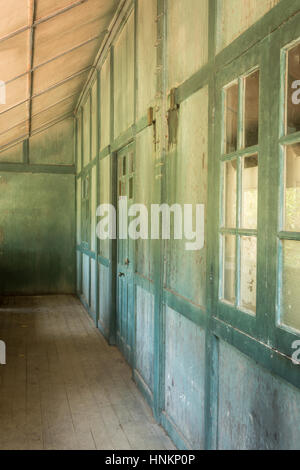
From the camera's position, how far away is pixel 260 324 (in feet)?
6.40

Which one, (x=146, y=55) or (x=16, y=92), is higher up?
(x=16, y=92)

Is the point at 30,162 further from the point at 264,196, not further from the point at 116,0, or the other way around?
the point at 264,196

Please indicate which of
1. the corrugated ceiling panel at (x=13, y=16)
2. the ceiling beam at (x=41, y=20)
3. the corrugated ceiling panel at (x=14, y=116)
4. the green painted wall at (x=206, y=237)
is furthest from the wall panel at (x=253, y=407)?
the corrugated ceiling panel at (x=14, y=116)

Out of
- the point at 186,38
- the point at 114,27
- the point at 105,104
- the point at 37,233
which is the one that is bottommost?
the point at 37,233

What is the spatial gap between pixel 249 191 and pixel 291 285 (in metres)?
0.56

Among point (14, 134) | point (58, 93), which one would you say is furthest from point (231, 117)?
point (14, 134)

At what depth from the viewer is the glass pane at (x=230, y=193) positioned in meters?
2.29

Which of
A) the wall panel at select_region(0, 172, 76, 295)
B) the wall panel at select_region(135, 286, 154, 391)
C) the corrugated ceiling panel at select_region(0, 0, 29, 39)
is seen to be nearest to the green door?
the wall panel at select_region(135, 286, 154, 391)

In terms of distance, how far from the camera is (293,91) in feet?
5.82

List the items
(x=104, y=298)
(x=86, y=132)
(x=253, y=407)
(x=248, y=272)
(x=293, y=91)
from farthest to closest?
(x=86, y=132) < (x=104, y=298) < (x=248, y=272) < (x=253, y=407) < (x=293, y=91)

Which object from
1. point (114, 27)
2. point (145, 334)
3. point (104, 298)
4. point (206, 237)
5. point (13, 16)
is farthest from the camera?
point (104, 298)

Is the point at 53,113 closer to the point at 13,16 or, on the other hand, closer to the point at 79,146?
the point at 79,146
